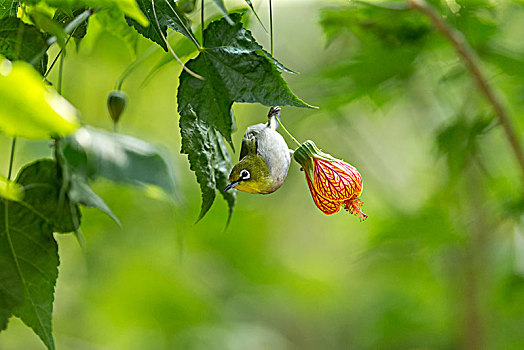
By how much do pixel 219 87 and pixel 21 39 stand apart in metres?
0.10

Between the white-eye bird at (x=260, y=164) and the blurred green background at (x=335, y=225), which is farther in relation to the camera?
the blurred green background at (x=335, y=225)

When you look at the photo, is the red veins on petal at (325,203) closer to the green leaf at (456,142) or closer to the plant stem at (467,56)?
the plant stem at (467,56)

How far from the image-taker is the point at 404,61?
68 cm

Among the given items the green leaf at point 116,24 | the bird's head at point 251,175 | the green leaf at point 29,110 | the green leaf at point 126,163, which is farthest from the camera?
the green leaf at point 126,163

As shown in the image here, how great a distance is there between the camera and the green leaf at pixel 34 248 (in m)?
0.34

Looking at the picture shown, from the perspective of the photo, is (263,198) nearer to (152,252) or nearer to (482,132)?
(152,252)

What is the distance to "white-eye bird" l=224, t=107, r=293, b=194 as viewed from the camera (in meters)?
0.28

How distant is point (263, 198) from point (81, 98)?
608 millimetres

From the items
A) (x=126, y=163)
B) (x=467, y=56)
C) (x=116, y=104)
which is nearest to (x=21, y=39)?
(x=116, y=104)

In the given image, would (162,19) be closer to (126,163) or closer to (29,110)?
(29,110)

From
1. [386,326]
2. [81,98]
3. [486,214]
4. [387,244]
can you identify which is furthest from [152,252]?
[486,214]

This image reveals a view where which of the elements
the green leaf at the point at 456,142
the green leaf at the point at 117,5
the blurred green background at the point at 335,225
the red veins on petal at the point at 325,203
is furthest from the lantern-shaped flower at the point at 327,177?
the green leaf at the point at 456,142

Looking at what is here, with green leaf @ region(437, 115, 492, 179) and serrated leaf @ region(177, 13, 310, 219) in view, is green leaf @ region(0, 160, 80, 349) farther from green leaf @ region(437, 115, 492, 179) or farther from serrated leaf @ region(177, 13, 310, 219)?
green leaf @ region(437, 115, 492, 179)

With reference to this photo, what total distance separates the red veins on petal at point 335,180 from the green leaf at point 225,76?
0.05 meters
